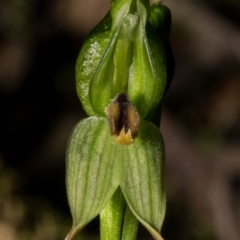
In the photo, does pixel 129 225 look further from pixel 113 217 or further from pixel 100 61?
pixel 100 61

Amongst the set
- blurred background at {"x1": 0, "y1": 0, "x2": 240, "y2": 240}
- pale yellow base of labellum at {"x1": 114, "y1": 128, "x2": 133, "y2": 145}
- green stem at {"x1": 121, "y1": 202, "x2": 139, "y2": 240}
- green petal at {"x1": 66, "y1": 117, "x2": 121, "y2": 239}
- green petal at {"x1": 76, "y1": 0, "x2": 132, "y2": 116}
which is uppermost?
green petal at {"x1": 76, "y1": 0, "x2": 132, "y2": 116}

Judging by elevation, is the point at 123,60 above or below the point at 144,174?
above

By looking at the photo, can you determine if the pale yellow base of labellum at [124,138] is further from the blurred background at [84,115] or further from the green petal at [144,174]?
the blurred background at [84,115]

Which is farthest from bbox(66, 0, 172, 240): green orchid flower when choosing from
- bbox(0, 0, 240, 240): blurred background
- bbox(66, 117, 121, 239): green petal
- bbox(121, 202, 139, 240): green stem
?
bbox(0, 0, 240, 240): blurred background

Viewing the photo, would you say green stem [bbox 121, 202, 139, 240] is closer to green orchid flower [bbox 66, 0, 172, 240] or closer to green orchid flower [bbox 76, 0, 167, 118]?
green orchid flower [bbox 66, 0, 172, 240]

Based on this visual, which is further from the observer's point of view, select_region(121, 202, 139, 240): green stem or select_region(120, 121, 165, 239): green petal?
select_region(121, 202, 139, 240): green stem

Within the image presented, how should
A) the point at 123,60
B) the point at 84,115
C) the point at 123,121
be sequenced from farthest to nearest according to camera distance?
1. the point at 84,115
2. the point at 123,60
3. the point at 123,121

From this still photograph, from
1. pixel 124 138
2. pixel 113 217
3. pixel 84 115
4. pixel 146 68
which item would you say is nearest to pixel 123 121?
pixel 124 138
